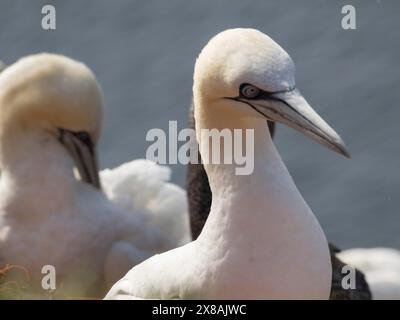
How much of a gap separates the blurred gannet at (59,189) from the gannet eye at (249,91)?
291 centimetres

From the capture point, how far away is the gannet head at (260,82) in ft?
18.3

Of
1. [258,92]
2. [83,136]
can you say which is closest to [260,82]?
[258,92]

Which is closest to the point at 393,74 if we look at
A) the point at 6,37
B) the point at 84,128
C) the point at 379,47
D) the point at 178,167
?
the point at 379,47

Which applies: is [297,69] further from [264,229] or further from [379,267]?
[264,229]

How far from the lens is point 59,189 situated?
859 centimetres

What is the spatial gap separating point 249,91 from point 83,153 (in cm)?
329

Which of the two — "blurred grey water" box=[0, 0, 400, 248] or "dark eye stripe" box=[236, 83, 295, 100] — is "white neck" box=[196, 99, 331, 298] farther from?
"blurred grey water" box=[0, 0, 400, 248]

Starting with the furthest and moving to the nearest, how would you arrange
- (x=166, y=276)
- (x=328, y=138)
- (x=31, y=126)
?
(x=31, y=126)
(x=166, y=276)
(x=328, y=138)

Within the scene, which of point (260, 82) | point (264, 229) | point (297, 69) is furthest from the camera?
point (297, 69)

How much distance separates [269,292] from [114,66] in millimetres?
7422

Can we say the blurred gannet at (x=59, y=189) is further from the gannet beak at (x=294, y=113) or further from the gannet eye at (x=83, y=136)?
the gannet beak at (x=294, y=113)

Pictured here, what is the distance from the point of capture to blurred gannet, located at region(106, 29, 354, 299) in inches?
221
